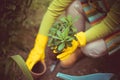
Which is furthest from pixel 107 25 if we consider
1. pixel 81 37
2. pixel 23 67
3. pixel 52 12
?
pixel 23 67

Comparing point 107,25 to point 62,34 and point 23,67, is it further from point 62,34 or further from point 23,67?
point 23,67

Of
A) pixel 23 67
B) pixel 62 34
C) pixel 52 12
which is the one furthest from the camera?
pixel 52 12

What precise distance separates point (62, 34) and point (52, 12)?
0.51 feet

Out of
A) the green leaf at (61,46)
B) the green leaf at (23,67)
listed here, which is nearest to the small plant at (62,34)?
the green leaf at (61,46)

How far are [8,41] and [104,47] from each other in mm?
440

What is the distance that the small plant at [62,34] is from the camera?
1.27 metres

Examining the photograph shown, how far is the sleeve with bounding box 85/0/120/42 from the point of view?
126 centimetres

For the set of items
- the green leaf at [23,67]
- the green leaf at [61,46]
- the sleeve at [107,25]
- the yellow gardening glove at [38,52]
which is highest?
the sleeve at [107,25]

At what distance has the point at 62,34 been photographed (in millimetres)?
1264

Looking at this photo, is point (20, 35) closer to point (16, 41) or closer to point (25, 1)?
point (16, 41)

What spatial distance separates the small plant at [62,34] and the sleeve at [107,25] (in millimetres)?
87

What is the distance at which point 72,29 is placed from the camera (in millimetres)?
1310

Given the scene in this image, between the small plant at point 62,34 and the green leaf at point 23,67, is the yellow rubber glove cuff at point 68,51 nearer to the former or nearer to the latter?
the small plant at point 62,34

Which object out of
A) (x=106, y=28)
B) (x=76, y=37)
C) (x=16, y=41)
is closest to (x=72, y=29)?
(x=76, y=37)
